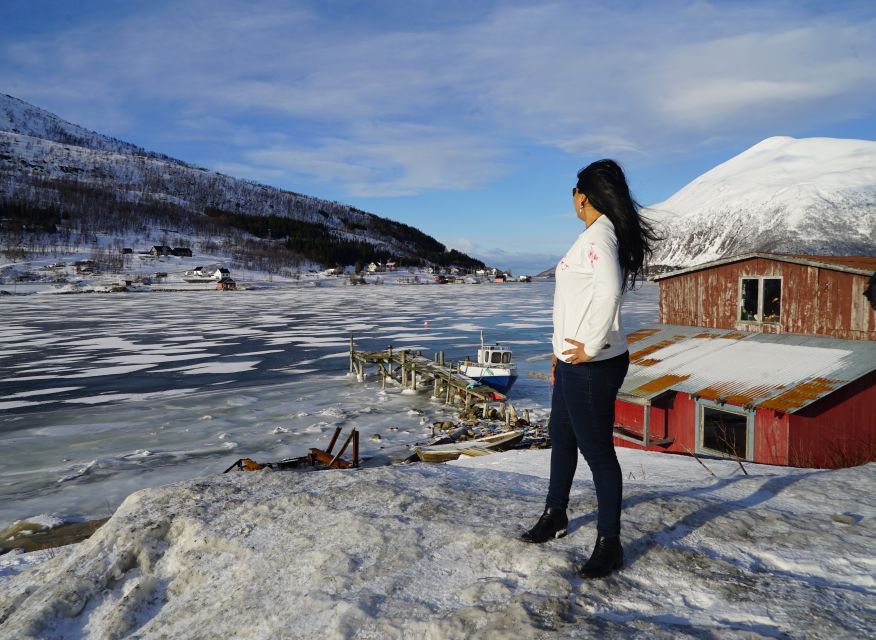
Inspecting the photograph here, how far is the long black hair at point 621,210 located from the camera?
320 cm

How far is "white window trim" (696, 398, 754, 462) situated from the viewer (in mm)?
11699

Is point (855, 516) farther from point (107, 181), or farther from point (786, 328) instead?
point (107, 181)

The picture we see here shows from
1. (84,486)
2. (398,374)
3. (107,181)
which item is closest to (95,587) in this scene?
(84,486)

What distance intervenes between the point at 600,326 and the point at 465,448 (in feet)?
34.5

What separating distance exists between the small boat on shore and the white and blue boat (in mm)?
7678

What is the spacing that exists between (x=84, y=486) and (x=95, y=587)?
33.9ft

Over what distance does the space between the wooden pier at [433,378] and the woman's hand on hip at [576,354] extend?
17.2 meters

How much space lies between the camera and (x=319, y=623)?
9.36ft

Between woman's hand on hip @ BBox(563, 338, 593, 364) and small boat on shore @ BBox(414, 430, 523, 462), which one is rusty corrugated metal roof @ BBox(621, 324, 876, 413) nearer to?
small boat on shore @ BBox(414, 430, 523, 462)

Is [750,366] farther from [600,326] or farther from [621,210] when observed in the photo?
[600,326]

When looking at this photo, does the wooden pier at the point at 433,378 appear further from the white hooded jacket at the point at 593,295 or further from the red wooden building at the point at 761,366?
the white hooded jacket at the point at 593,295

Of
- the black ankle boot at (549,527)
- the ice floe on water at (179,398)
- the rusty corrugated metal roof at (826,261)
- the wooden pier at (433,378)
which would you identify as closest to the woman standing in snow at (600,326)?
the black ankle boot at (549,527)

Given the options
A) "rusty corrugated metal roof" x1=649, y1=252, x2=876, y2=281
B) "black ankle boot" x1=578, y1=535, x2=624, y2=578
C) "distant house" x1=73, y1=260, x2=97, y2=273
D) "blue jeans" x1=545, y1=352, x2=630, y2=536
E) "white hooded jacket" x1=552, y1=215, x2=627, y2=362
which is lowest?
"black ankle boot" x1=578, y1=535, x2=624, y2=578

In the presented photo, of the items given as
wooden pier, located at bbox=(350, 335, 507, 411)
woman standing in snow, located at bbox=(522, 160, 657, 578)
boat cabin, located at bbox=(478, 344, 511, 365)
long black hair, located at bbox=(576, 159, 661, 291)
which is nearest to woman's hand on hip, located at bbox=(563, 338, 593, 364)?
woman standing in snow, located at bbox=(522, 160, 657, 578)
